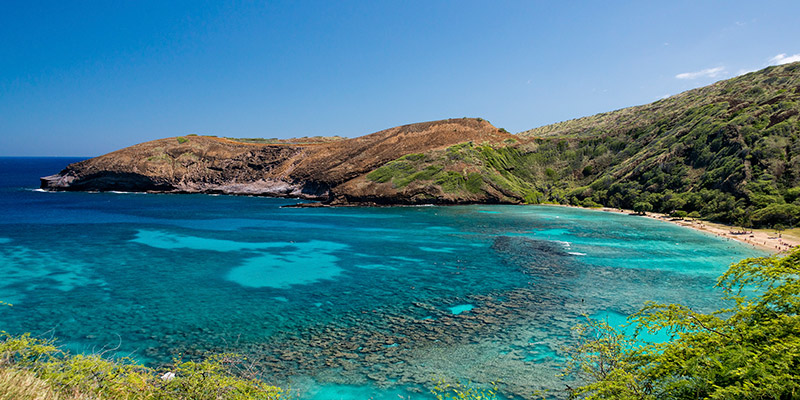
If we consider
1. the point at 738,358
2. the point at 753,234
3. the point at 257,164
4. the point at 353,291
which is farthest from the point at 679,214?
the point at 257,164

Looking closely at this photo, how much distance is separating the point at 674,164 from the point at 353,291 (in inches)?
2981

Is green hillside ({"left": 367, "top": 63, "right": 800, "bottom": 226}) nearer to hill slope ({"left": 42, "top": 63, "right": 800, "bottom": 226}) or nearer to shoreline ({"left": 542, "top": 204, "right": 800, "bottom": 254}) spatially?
hill slope ({"left": 42, "top": 63, "right": 800, "bottom": 226})

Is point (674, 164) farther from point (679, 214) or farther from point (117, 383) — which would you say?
point (117, 383)

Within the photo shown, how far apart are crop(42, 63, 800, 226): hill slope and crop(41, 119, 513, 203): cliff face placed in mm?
388

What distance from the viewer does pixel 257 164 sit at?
423 feet

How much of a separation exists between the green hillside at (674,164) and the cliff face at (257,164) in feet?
37.7

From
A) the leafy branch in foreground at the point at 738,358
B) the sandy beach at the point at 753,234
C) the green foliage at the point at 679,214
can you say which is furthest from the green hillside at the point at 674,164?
the leafy branch in foreground at the point at 738,358

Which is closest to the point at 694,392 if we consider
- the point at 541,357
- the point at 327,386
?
the point at 541,357

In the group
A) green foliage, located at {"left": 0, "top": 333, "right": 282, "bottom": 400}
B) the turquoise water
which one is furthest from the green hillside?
green foliage, located at {"left": 0, "top": 333, "right": 282, "bottom": 400}

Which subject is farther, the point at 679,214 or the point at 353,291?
the point at 679,214

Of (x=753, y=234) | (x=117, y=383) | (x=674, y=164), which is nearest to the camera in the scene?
(x=117, y=383)

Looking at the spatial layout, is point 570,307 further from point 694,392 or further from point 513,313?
point 694,392

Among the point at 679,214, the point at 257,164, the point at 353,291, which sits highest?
the point at 257,164

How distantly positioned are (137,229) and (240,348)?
4745cm
